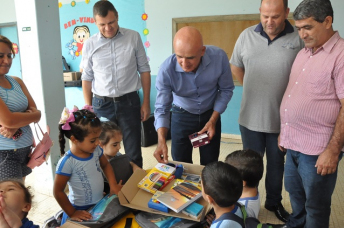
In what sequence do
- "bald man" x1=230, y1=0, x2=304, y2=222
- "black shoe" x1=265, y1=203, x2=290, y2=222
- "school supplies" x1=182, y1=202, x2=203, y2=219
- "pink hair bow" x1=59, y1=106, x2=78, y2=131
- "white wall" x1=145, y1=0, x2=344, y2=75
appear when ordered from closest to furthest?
1. "school supplies" x1=182, y1=202, x2=203, y2=219
2. "pink hair bow" x1=59, y1=106, x2=78, y2=131
3. "bald man" x1=230, y1=0, x2=304, y2=222
4. "black shoe" x1=265, y1=203, x2=290, y2=222
5. "white wall" x1=145, y1=0, x2=344, y2=75

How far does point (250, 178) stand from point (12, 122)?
51.2 inches

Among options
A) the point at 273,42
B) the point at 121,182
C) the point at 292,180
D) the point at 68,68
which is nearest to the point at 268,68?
the point at 273,42

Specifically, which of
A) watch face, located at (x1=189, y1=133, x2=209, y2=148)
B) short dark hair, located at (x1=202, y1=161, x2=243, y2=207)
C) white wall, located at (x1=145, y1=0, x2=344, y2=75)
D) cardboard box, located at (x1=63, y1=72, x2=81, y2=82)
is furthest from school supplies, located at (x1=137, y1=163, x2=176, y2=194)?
cardboard box, located at (x1=63, y1=72, x2=81, y2=82)

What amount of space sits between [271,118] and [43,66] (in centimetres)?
194

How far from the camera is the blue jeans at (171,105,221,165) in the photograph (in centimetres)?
189

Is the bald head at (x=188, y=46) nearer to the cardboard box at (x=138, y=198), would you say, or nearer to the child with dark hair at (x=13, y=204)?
the cardboard box at (x=138, y=198)

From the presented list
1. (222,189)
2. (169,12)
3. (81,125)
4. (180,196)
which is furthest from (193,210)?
(169,12)

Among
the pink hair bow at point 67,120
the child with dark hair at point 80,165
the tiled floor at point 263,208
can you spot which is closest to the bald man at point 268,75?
the tiled floor at point 263,208

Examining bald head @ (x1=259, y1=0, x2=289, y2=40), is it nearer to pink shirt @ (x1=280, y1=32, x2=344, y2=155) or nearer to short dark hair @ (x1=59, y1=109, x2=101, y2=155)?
pink shirt @ (x1=280, y1=32, x2=344, y2=155)

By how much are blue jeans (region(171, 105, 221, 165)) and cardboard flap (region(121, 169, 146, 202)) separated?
1.55 ft

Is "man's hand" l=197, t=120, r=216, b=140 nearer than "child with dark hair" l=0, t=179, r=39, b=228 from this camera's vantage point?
No

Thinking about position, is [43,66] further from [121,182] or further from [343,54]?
[343,54]

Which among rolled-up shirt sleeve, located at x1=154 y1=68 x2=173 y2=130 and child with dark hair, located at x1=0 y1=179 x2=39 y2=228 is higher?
rolled-up shirt sleeve, located at x1=154 y1=68 x2=173 y2=130

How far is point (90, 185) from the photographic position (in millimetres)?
1469
